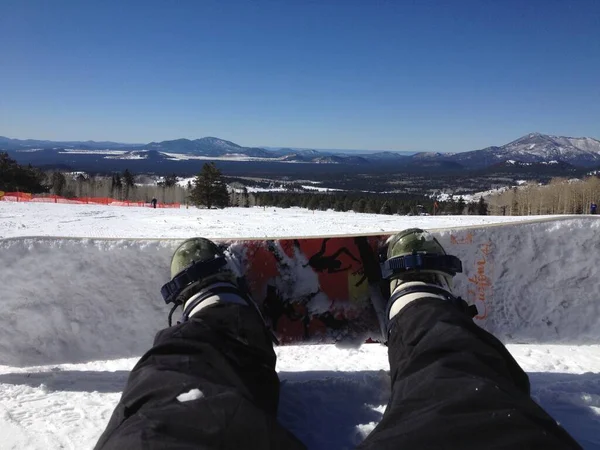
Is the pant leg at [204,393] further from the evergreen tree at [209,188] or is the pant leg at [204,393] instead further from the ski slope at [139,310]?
the evergreen tree at [209,188]

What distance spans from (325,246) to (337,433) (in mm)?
1546

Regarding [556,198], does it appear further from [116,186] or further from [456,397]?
[116,186]

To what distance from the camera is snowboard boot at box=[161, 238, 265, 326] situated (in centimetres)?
249

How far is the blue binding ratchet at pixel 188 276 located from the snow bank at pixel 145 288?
854 millimetres

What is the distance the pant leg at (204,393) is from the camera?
1.35 metres

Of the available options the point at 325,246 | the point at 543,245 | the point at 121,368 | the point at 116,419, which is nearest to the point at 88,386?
the point at 121,368

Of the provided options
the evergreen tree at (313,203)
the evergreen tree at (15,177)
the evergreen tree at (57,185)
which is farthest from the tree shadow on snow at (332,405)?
the evergreen tree at (57,185)

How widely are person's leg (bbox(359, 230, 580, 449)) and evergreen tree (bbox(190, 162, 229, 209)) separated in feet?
141

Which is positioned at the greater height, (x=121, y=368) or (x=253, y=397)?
(x=253, y=397)

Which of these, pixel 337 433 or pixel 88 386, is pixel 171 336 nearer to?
pixel 337 433

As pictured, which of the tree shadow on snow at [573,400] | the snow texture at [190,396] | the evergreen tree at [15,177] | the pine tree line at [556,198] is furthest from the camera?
the evergreen tree at [15,177]

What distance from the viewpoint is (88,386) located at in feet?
10.1

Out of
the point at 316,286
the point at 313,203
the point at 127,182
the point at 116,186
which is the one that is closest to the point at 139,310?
the point at 316,286

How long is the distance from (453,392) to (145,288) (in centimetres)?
281
